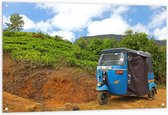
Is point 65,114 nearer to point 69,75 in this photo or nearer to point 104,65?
point 69,75

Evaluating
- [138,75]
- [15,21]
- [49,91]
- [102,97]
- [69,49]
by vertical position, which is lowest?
[102,97]

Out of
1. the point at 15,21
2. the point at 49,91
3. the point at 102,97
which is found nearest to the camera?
the point at 15,21

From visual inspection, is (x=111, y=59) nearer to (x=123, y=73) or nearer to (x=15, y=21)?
(x=123, y=73)

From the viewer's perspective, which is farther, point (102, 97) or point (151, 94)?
point (151, 94)

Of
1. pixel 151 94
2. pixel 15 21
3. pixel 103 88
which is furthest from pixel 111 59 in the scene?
pixel 15 21

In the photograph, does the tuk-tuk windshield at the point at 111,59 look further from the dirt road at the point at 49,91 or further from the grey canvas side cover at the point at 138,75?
the dirt road at the point at 49,91

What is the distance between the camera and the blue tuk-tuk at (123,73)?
204 inches

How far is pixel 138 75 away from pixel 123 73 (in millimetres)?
325

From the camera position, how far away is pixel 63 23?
17.0ft

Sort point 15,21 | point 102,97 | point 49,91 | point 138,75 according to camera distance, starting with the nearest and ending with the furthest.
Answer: point 15,21 → point 49,91 → point 102,97 → point 138,75

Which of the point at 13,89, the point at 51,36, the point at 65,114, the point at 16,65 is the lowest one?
the point at 65,114

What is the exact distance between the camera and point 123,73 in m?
5.22

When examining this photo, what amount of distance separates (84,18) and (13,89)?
1343 millimetres

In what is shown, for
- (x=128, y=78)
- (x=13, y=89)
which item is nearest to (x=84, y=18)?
(x=128, y=78)
